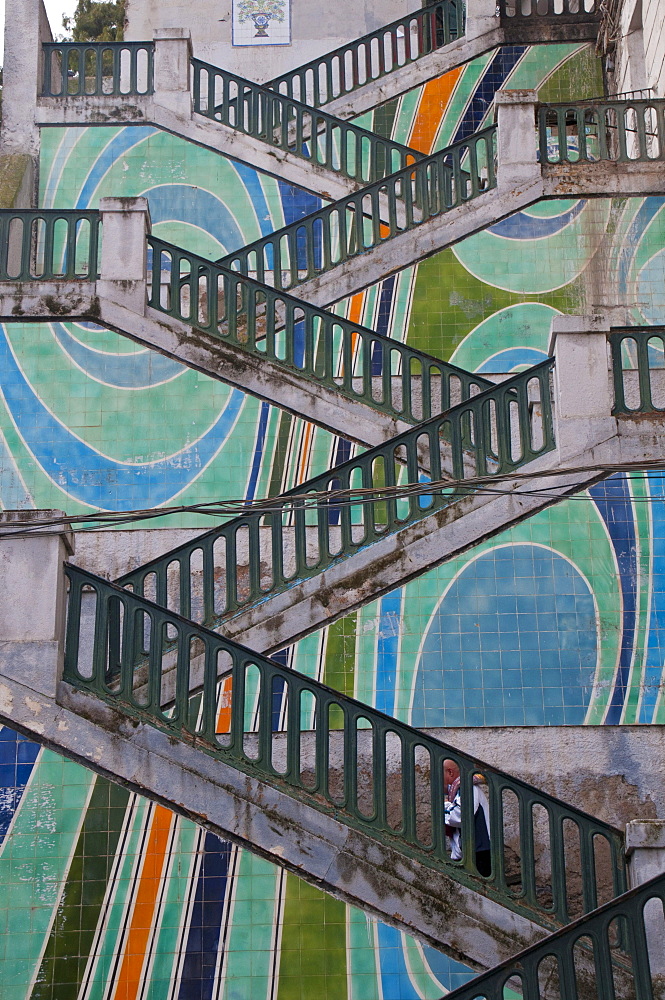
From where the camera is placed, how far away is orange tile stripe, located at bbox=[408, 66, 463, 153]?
17859mm

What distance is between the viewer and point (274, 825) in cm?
866

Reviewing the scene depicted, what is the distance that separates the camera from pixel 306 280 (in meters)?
14.0

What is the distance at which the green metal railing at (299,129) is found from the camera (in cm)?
1568

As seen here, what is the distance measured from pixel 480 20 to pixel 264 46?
138 inches

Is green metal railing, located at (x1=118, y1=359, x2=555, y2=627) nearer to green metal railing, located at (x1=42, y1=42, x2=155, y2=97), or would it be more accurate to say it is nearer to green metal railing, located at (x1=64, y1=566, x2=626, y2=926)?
green metal railing, located at (x1=64, y1=566, x2=626, y2=926)

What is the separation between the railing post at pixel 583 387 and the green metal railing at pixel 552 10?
9564 mm

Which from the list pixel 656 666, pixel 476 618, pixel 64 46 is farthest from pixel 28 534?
pixel 64 46

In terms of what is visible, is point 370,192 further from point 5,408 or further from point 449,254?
point 5,408

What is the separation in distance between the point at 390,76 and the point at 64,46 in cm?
431

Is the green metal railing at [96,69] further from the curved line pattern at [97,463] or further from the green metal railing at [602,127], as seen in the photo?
the green metal railing at [602,127]

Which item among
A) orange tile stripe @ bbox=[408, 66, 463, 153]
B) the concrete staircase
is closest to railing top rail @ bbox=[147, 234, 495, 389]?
the concrete staircase

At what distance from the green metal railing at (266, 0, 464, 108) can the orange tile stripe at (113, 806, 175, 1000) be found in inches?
390

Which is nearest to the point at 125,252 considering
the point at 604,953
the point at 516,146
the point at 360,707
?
the point at 516,146

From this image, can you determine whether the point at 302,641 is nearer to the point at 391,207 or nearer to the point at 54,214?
the point at 391,207
